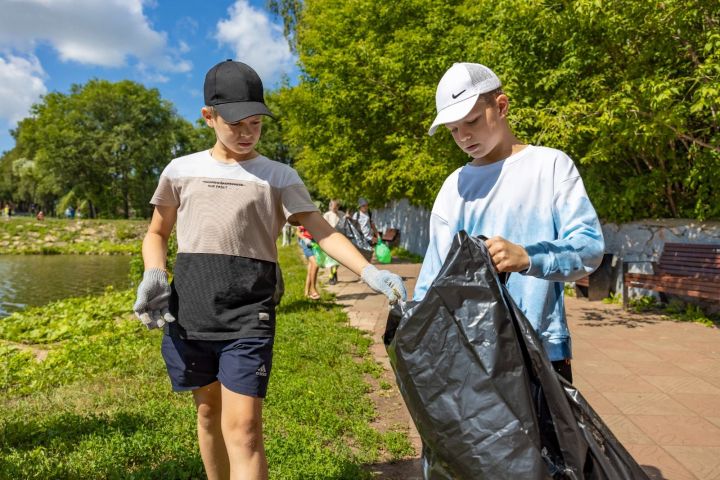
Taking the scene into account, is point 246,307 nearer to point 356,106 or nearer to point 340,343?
point 340,343

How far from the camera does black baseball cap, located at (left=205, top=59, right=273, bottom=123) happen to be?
233 centimetres

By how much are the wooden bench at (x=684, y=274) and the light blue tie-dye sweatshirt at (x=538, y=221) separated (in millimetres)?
6449

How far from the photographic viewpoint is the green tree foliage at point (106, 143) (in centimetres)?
5028

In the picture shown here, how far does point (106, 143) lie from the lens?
50.3m

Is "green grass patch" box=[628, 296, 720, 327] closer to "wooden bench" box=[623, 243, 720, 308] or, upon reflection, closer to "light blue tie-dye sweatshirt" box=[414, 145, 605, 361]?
"wooden bench" box=[623, 243, 720, 308]

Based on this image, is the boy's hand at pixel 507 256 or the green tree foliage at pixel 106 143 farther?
the green tree foliage at pixel 106 143

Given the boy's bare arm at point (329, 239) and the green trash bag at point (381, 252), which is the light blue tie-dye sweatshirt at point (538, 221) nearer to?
the boy's bare arm at point (329, 239)

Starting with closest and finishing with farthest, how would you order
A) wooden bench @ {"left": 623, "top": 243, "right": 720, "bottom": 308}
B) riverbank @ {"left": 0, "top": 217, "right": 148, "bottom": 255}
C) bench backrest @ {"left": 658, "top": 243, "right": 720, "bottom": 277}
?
wooden bench @ {"left": 623, "top": 243, "right": 720, "bottom": 308} → bench backrest @ {"left": 658, "top": 243, "right": 720, "bottom": 277} → riverbank @ {"left": 0, "top": 217, "right": 148, "bottom": 255}

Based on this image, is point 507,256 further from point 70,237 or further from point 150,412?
point 70,237

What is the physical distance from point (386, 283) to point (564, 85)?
743 cm

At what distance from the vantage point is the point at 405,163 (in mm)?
13734

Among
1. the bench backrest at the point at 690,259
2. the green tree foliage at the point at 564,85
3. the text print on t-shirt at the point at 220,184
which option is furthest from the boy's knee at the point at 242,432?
the bench backrest at the point at 690,259

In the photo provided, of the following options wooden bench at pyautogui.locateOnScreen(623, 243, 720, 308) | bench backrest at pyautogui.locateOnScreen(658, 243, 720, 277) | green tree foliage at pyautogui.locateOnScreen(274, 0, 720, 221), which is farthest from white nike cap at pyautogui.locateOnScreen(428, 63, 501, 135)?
bench backrest at pyautogui.locateOnScreen(658, 243, 720, 277)

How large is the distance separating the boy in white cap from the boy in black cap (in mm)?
452
